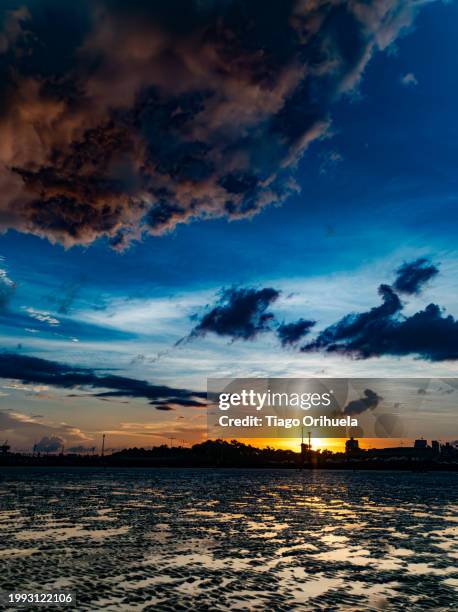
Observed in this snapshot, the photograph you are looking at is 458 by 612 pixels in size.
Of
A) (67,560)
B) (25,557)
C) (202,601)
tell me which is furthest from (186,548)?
(202,601)

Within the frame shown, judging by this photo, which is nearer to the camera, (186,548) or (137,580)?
(137,580)

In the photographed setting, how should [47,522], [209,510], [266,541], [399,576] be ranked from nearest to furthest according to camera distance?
1. [399,576]
2. [266,541]
3. [47,522]
4. [209,510]

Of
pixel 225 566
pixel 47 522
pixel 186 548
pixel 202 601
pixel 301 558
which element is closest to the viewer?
pixel 202 601

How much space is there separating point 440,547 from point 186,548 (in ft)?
64.3

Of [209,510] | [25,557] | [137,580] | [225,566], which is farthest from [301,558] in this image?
[209,510]

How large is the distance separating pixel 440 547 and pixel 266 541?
44.1 feet

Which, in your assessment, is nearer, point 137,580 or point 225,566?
point 137,580

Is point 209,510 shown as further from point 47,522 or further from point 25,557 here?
point 25,557

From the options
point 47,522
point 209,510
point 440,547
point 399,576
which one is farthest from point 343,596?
point 209,510

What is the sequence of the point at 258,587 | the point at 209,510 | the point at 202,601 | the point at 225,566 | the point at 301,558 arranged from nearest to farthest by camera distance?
the point at 202,601, the point at 258,587, the point at 225,566, the point at 301,558, the point at 209,510

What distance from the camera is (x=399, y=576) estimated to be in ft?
93.5

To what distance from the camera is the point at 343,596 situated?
24125mm

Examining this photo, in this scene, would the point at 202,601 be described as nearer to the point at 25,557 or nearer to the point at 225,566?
the point at 225,566

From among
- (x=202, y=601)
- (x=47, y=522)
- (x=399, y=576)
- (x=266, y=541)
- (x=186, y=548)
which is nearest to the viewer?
(x=202, y=601)
